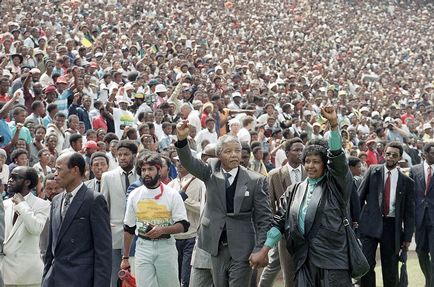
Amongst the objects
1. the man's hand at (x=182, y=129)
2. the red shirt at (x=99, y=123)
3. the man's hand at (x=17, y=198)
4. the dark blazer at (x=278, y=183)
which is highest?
the man's hand at (x=182, y=129)

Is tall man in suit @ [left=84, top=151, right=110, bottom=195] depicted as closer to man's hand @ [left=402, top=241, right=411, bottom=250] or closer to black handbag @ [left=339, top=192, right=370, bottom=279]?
man's hand @ [left=402, top=241, right=411, bottom=250]

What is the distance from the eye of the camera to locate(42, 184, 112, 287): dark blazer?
7.24m

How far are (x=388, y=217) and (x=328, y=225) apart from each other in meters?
3.95

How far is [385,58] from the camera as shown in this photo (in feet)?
127

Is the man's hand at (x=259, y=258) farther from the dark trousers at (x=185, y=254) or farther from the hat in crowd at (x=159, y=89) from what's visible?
the hat in crowd at (x=159, y=89)

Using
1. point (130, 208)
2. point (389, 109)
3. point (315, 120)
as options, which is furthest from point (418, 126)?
point (130, 208)

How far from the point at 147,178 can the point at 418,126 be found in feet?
58.9

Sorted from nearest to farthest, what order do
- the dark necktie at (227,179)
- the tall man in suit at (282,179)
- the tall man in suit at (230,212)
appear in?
the tall man in suit at (230,212) < the dark necktie at (227,179) < the tall man in suit at (282,179)

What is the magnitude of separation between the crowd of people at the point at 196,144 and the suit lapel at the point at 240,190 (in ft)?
0.06

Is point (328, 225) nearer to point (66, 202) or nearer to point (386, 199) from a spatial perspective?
point (66, 202)

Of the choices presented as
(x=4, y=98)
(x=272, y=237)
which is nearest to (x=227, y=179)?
(x=272, y=237)

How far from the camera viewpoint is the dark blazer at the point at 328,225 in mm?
7559

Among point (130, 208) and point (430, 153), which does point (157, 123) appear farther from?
point (130, 208)

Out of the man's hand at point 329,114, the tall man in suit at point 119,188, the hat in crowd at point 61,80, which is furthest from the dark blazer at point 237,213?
the hat in crowd at point 61,80
